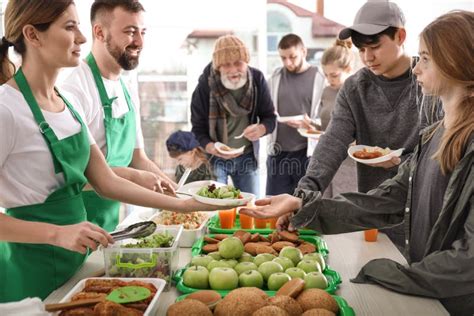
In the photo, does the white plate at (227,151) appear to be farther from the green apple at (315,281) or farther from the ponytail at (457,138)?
the green apple at (315,281)

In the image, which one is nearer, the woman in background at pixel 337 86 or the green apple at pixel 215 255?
the green apple at pixel 215 255

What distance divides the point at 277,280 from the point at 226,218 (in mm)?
758

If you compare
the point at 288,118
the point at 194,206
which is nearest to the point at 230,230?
the point at 194,206

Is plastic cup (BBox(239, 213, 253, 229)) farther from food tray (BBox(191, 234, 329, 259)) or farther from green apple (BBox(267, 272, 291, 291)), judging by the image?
green apple (BBox(267, 272, 291, 291))

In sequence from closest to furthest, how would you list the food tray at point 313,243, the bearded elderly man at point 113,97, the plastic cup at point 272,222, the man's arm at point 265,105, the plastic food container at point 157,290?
the plastic food container at point 157,290 → the food tray at point 313,243 → the plastic cup at point 272,222 → the bearded elderly man at point 113,97 → the man's arm at point 265,105

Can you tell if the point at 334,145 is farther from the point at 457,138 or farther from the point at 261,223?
the point at 457,138

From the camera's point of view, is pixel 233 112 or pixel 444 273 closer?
pixel 444 273

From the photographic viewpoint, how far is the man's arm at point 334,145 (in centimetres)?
247

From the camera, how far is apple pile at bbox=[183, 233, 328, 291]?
1604 mm

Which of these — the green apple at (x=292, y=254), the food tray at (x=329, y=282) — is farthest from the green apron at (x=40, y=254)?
the green apple at (x=292, y=254)

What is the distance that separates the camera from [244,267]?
1.68 metres

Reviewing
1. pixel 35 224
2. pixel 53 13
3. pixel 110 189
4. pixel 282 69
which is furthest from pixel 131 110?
pixel 282 69

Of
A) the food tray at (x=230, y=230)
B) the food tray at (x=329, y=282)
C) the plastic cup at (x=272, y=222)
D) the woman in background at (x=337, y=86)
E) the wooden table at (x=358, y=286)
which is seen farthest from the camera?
the woman in background at (x=337, y=86)

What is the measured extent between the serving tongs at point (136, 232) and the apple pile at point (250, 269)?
18cm
